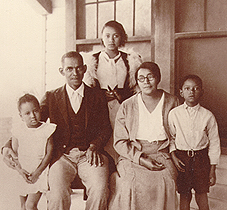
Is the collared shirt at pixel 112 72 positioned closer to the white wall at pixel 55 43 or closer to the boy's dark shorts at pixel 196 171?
the white wall at pixel 55 43

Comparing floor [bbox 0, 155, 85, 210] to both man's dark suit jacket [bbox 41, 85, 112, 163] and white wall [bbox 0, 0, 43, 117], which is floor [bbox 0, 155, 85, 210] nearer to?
man's dark suit jacket [bbox 41, 85, 112, 163]

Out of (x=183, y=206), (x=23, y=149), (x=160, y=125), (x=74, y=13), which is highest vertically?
(x=74, y=13)

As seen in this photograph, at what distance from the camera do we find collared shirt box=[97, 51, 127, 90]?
1236 mm

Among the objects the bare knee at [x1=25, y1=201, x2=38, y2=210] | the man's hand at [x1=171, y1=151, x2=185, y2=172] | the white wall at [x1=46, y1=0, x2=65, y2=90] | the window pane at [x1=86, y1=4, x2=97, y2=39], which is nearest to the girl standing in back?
the window pane at [x1=86, y1=4, x2=97, y2=39]

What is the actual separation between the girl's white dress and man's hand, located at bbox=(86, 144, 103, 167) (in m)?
0.21

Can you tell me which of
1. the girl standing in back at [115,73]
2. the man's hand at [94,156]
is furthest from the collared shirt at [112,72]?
the man's hand at [94,156]

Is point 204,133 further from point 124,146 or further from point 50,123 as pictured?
point 50,123

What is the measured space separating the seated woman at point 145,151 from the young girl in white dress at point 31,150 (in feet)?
1.12

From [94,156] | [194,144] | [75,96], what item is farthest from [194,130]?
[75,96]

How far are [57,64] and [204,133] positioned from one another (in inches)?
34.2

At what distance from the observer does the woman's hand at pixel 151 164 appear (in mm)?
1001

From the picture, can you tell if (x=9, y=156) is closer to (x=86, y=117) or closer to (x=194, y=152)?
(x=86, y=117)

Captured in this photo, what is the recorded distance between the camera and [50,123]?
1140 millimetres

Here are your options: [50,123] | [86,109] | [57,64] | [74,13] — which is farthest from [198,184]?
[74,13]
